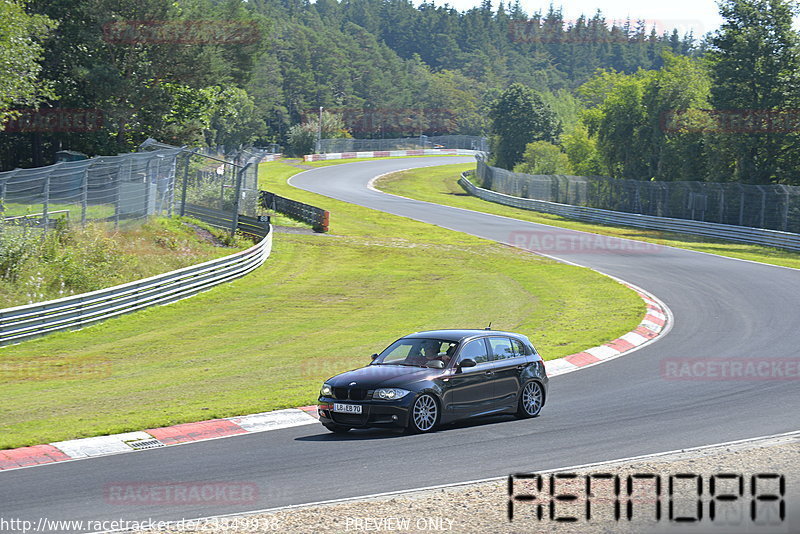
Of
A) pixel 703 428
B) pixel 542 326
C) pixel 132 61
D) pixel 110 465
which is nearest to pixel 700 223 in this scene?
pixel 542 326

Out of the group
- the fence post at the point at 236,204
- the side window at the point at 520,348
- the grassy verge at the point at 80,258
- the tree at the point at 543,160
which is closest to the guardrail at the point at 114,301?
the grassy verge at the point at 80,258

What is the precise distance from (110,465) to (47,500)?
1.70 meters

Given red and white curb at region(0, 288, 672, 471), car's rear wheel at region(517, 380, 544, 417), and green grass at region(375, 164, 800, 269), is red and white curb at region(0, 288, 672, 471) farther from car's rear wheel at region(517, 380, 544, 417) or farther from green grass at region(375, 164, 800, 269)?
green grass at region(375, 164, 800, 269)

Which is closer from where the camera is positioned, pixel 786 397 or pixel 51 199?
pixel 786 397

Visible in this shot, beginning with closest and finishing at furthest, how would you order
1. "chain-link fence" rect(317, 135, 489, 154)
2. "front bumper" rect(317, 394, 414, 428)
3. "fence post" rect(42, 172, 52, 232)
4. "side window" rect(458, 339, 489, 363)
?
"front bumper" rect(317, 394, 414, 428) < "side window" rect(458, 339, 489, 363) < "fence post" rect(42, 172, 52, 232) < "chain-link fence" rect(317, 135, 489, 154)

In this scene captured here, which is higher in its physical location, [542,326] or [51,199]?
[51,199]

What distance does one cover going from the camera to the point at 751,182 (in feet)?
180

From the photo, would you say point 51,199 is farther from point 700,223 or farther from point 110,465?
point 700,223

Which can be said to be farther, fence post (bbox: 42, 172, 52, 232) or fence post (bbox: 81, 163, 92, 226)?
fence post (bbox: 81, 163, 92, 226)

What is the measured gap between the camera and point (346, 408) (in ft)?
40.7

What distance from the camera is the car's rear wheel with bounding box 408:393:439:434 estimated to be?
1227cm

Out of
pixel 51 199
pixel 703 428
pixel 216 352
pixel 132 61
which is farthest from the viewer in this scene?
pixel 132 61

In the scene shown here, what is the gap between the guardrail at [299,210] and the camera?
45.8 m

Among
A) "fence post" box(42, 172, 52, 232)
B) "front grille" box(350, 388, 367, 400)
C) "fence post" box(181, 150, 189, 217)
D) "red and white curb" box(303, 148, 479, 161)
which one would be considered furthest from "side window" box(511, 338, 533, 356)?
"red and white curb" box(303, 148, 479, 161)
